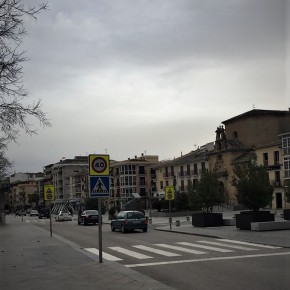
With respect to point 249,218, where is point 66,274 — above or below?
below

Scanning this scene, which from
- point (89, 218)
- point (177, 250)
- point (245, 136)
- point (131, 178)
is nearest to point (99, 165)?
point (177, 250)

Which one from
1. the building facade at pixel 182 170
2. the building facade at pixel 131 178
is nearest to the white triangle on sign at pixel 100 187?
the building facade at pixel 182 170

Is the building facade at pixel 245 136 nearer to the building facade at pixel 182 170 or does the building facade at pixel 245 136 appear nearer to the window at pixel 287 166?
the building facade at pixel 182 170

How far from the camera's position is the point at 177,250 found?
58.2ft

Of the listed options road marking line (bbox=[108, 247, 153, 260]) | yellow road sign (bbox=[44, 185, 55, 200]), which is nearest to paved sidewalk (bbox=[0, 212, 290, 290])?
road marking line (bbox=[108, 247, 153, 260])

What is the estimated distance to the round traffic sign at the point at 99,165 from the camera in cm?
1447

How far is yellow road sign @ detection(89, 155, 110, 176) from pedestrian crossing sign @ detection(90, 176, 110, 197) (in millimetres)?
155

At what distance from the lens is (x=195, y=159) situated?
313 feet

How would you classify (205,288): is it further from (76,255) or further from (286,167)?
(286,167)

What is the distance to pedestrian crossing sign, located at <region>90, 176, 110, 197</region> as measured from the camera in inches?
566

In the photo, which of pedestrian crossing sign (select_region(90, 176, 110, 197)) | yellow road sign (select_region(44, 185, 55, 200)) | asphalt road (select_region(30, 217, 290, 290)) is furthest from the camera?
yellow road sign (select_region(44, 185, 55, 200))

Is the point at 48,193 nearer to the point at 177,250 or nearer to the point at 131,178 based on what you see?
the point at 177,250

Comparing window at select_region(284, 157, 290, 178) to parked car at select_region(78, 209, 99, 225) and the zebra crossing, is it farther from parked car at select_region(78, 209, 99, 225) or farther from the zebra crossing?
the zebra crossing

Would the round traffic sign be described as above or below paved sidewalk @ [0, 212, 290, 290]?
above
